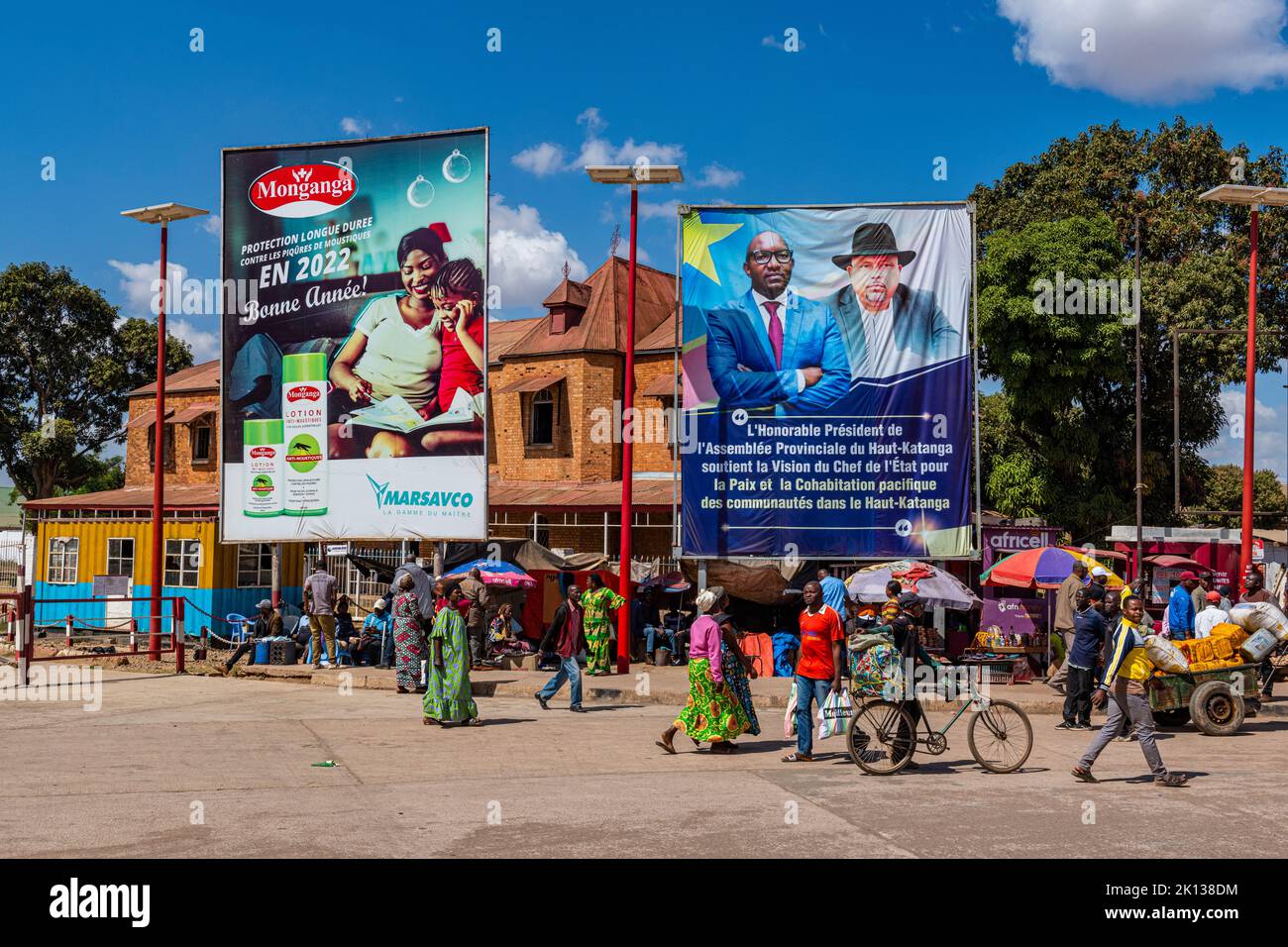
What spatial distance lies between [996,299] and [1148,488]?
7282 millimetres

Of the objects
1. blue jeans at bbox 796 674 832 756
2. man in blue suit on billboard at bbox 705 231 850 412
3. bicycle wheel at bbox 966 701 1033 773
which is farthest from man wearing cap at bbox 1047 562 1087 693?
blue jeans at bbox 796 674 832 756

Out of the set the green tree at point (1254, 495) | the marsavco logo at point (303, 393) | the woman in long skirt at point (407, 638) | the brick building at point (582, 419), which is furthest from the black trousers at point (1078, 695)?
the green tree at point (1254, 495)

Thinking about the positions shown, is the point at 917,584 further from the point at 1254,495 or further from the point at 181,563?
the point at 1254,495

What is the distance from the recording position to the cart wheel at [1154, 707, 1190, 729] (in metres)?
15.6

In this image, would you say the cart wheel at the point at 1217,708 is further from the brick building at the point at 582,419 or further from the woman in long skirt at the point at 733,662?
the brick building at the point at 582,419

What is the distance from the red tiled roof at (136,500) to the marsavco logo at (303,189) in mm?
11031

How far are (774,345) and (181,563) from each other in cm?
1714

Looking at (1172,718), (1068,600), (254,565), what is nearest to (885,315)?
(1068,600)

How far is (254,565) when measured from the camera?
3144cm

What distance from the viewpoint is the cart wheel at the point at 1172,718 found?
1562 cm

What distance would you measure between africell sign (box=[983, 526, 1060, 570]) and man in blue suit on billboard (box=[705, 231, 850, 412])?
21.4ft

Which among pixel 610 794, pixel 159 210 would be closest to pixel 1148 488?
pixel 159 210

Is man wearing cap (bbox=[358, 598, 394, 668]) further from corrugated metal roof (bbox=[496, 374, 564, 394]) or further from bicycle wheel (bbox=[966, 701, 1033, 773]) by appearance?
bicycle wheel (bbox=[966, 701, 1033, 773])

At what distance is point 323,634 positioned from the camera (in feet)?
73.7
